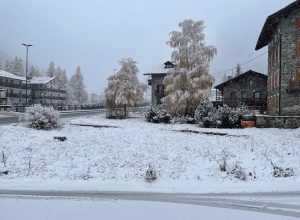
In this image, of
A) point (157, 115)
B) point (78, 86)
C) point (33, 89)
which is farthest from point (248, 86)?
point (78, 86)

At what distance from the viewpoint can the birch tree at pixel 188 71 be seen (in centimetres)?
4069

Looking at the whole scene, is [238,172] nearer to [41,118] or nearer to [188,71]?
[41,118]

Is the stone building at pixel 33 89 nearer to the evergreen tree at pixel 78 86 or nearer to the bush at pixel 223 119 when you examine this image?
the evergreen tree at pixel 78 86

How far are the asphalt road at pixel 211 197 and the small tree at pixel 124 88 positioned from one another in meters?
34.4

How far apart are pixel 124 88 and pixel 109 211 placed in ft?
125

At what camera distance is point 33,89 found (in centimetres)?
11056

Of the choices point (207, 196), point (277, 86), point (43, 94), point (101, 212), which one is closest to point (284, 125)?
point (277, 86)

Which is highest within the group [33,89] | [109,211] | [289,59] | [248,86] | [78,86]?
[78,86]

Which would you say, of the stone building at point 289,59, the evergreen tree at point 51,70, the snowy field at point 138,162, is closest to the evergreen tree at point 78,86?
the evergreen tree at point 51,70

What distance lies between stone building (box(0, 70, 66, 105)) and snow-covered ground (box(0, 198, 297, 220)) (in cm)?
8678

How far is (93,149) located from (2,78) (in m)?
84.0

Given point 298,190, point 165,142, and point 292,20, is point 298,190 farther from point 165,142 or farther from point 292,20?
point 292,20

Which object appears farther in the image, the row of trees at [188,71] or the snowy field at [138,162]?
the row of trees at [188,71]

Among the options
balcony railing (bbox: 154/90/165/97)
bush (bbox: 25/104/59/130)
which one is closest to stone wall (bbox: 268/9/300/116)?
bush (bbox: 25/104/59/130)
